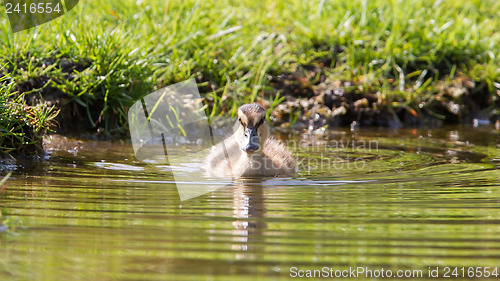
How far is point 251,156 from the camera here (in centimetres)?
623

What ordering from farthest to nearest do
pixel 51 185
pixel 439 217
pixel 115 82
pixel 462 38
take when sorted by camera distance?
pixel 462 38, pixel 115 82, pixel 51 185, pixel 439 217

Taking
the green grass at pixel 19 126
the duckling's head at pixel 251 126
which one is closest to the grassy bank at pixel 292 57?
the green grass at pixel 19 126

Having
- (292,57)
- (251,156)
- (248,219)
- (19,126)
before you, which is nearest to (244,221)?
(248,219)

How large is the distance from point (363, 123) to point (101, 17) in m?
3.85

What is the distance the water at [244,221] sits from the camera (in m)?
3.17

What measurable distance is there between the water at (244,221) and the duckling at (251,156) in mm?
278

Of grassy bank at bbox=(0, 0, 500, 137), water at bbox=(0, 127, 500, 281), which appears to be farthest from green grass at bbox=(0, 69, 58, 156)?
grassy bank at bbox=(0, 0, 500, 137)

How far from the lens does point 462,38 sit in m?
9.77

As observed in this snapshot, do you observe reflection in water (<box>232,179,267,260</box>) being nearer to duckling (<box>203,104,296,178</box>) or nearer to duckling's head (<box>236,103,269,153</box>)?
duckling's head (<box>236,103,269,153</box>)

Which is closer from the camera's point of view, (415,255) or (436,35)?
(415,255)

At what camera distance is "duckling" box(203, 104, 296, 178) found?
590 cm

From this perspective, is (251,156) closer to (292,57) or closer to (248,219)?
(248,219)

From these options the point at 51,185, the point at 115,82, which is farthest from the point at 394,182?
the point at 115,82

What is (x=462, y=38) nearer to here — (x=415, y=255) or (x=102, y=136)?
(x=102, y=136)
